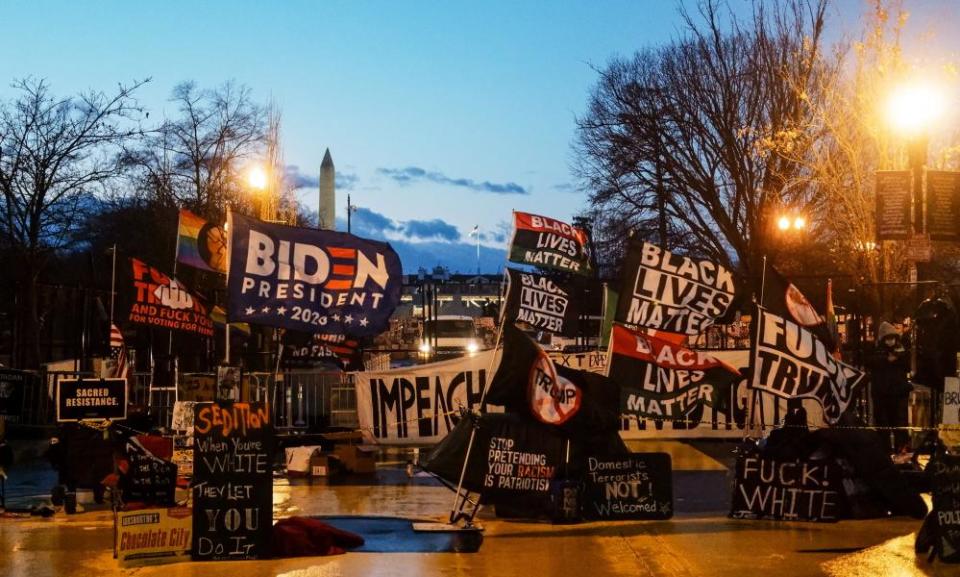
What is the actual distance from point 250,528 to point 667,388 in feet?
15.5

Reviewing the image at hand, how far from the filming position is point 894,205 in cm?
1513

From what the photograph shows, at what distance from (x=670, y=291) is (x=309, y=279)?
12.4 ft

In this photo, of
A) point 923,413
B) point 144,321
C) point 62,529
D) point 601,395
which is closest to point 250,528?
point 62,529

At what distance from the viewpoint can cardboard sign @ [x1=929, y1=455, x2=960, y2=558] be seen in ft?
32.1

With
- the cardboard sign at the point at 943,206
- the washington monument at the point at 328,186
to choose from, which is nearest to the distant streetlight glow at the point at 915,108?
the cardboard sign at the point at 943,206

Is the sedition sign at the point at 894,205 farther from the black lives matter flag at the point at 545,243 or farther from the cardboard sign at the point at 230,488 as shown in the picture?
the cardboard sign at the point at 230,488

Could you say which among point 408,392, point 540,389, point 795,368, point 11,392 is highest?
point 795,368

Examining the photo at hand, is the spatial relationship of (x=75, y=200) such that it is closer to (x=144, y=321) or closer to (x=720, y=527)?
(x=144, y=321)

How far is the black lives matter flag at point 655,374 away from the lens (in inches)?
485

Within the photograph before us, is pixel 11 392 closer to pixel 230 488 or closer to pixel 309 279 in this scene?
pixel 309 279

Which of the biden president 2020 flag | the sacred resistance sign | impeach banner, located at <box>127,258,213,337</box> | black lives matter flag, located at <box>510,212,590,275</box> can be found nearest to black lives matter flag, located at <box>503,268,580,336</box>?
black lives matter flag, located at <box>510,212,590,275</box>

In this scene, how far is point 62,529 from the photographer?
11.7m

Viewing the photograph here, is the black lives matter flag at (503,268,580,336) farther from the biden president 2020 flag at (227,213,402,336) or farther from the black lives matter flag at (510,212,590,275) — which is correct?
the biden president 2020 flag at (227,213,402,336)

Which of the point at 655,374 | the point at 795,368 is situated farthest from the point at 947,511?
the point at 655,374
